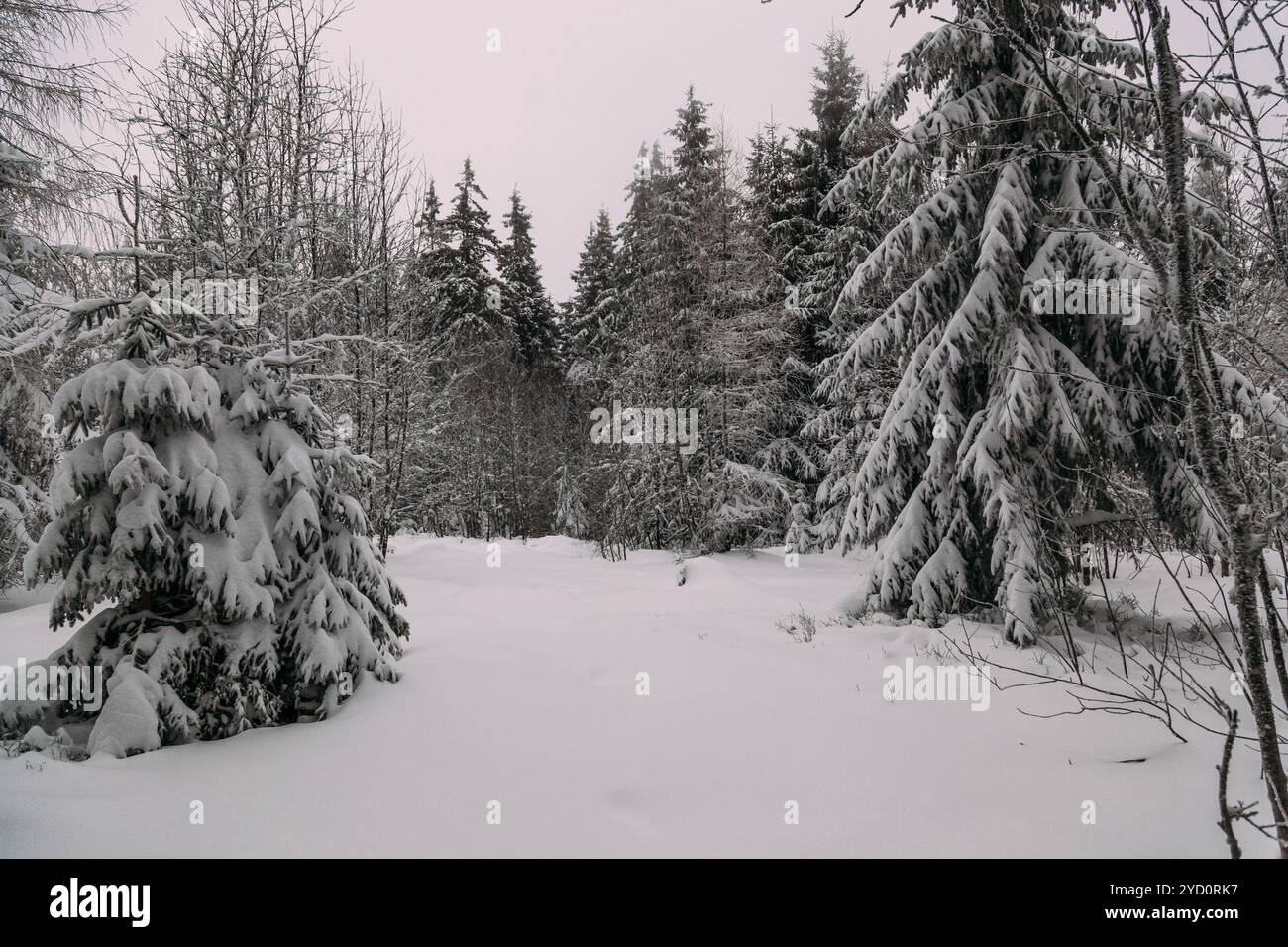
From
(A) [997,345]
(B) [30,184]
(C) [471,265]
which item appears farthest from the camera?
(C) [471,265]

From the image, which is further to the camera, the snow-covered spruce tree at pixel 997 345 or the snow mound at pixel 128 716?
the snow-covered spruce tree at pixel 997 345

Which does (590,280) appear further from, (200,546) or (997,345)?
(200,546)

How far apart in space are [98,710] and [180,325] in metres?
3.97

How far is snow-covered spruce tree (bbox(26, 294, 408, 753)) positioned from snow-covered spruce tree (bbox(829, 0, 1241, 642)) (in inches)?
225

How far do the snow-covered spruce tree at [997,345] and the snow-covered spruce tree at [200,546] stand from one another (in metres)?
5.71

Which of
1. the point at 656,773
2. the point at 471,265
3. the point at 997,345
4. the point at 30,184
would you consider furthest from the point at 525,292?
the point at 656,773

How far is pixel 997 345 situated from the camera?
7.04 metres

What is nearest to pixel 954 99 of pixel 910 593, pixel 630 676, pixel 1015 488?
pixel 1015 488

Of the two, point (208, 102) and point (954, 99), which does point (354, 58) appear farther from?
point (954, 99)

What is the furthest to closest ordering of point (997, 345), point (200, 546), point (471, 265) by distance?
1. point (471, 265)
2. point (997, 345)
3. point (200, 546)

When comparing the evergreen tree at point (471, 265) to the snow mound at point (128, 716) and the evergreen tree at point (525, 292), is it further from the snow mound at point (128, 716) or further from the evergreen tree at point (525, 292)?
the snow mound at point (128, 716)

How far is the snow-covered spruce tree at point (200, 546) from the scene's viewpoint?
4156 mm

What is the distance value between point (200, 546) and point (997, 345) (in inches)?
300

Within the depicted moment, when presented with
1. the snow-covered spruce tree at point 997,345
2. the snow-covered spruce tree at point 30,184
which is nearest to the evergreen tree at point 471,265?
the snow-covered spruce tree at point 30,184
